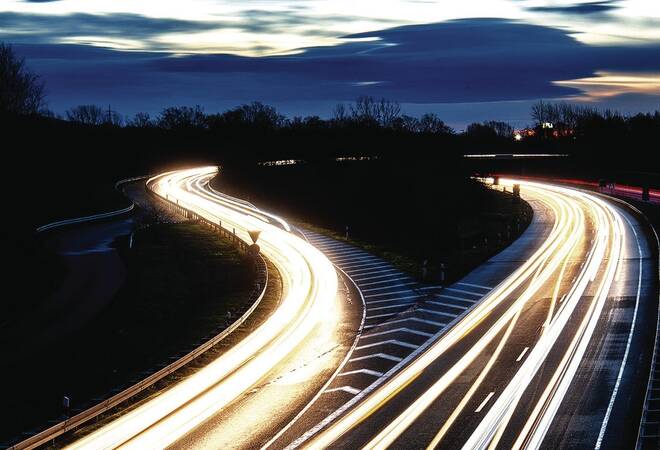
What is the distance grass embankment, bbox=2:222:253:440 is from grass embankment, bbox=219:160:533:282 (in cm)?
1262

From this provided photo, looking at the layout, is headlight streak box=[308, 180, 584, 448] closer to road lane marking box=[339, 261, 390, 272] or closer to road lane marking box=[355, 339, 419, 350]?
road lane marking box=[355, 339, 419, 350]

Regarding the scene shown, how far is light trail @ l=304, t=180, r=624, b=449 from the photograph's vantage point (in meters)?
25.0

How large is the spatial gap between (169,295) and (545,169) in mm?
107162

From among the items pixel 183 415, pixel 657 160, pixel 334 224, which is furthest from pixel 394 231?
pixel 657 160

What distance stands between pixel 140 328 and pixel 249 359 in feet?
40.3

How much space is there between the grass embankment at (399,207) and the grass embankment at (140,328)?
41.4 feet

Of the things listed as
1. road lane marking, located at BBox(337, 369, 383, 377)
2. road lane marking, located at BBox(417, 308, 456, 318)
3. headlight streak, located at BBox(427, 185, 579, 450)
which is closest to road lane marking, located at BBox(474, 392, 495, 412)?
headlight streak, located at BBox(427, 185, 579, 450)

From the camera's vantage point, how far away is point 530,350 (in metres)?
33.9

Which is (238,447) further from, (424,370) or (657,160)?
(657,160)

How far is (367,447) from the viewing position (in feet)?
77.2

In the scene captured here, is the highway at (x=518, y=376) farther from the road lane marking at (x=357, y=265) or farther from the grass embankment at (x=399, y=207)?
the road lane marking at (x=357, y=265)

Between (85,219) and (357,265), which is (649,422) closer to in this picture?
(357,265)

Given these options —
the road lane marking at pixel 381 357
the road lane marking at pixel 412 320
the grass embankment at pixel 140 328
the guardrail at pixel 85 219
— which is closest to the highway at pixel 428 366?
the road lane marking at pixel 412 320

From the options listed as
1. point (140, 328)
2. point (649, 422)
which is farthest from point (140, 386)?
point (649, 422)
